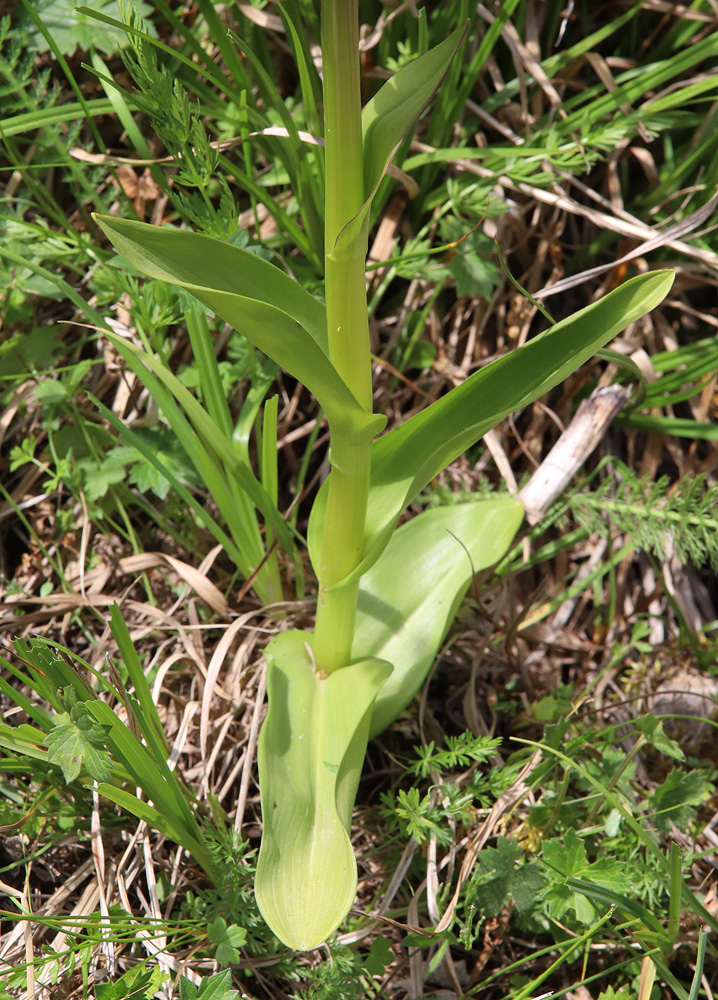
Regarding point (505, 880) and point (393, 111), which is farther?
point (505, 880)

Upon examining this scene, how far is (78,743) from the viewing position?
93 centimetres

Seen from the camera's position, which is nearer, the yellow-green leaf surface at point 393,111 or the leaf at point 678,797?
the yellow-green leaf surface at point 393,111

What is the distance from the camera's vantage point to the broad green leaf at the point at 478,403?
0.90 m

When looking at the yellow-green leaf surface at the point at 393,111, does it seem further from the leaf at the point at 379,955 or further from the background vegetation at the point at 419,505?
the leaf at the point at 379,955

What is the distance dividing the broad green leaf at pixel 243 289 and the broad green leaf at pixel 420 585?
467mm

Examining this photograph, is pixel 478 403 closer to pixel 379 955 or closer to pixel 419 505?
pixel 419 505

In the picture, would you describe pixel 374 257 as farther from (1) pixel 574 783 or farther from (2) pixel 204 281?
(1) pixel 574 783

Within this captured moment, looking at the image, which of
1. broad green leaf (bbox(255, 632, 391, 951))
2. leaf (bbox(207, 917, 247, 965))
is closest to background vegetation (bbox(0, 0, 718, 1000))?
leaf (bbox(207, 917, 247, 965))

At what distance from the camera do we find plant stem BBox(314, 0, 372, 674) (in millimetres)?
774

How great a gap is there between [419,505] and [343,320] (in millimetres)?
744

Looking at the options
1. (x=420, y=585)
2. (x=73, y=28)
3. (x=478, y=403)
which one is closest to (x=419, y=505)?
(x=420, y=585)

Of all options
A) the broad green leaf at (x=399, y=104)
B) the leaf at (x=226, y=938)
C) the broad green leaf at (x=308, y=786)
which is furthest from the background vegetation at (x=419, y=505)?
the broad green leaf at (x=399, y=104)

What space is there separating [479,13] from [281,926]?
1.63m

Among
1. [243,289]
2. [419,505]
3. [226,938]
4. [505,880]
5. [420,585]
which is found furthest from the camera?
[419,505]
